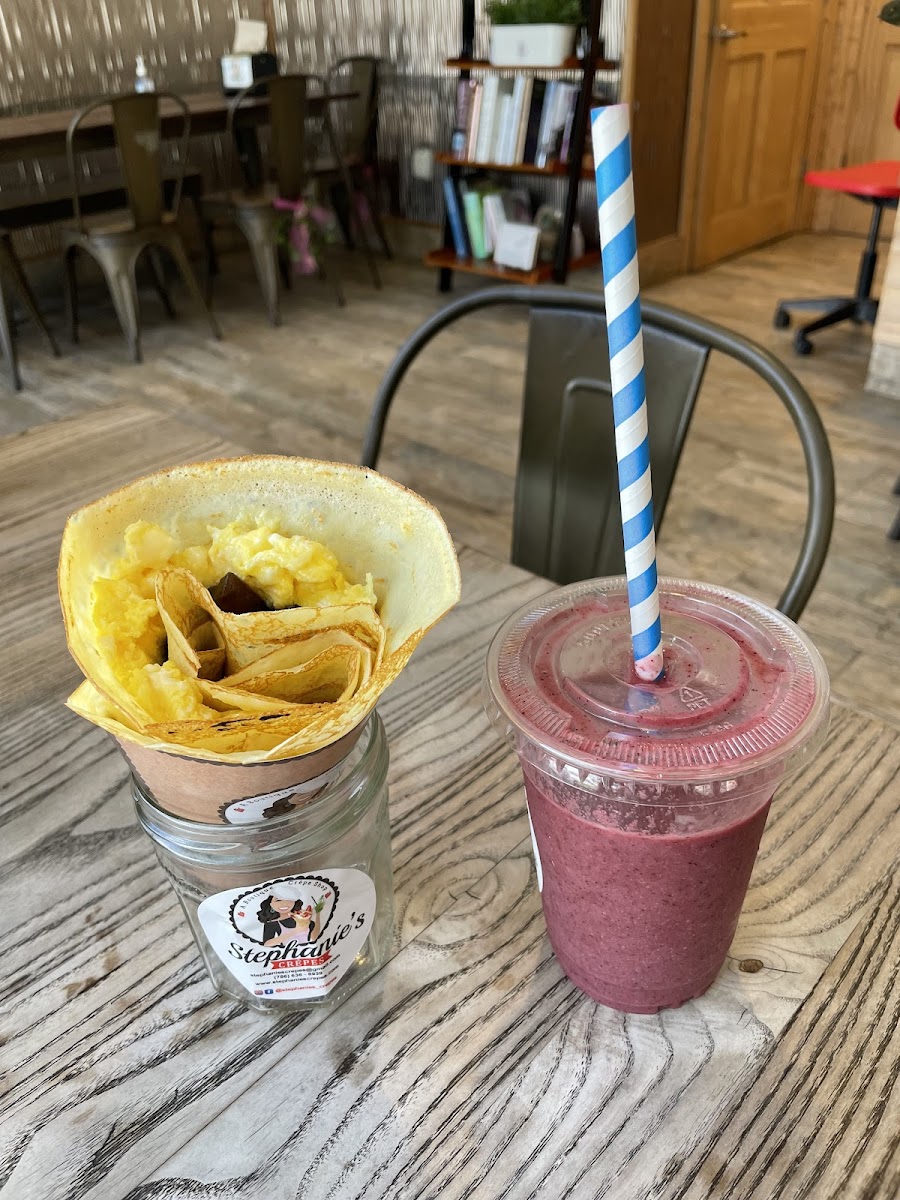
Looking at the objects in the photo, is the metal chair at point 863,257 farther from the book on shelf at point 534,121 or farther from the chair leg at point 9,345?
the chair leg at point 9,345

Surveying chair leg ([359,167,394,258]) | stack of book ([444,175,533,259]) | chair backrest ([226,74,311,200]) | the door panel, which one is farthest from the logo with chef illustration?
the door panel

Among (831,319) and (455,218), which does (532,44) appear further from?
(831,319)

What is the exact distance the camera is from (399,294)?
4.50m

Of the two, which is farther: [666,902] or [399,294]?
[399,294]

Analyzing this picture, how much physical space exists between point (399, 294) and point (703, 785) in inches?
172

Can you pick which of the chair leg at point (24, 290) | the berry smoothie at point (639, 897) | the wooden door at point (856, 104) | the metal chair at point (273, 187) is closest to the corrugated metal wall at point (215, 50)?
the metal chair at point (273, 187)

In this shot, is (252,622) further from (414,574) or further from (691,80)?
(691,80)

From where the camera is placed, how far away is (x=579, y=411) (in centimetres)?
115

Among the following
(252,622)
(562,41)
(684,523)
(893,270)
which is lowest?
(684,523)

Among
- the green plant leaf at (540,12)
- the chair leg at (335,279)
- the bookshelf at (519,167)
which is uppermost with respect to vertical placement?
the green plant leaf at (540,12)

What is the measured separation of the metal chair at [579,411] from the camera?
1031 mm

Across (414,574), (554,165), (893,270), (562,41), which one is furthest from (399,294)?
(414,574)

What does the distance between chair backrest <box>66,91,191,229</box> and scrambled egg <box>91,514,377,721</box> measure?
3.04 metres

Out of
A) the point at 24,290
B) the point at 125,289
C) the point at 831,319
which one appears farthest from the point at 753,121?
the point at 24,290
